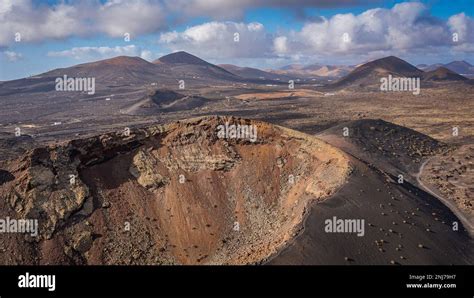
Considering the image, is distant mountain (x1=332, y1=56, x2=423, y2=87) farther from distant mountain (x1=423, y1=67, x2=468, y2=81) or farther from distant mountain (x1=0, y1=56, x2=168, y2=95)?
distant mountain (x1=0, y1=56, x2=168, y2=95)

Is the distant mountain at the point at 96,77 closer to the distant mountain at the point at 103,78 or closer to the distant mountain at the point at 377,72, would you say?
the distant mountain at the point at 103,78

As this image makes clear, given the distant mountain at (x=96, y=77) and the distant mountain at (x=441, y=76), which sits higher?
the distant mountain at (x=96, y=77)

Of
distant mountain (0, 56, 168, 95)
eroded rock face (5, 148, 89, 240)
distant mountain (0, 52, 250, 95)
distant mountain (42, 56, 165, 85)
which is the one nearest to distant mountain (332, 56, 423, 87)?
distant mountain (0, 52, 250, 95)

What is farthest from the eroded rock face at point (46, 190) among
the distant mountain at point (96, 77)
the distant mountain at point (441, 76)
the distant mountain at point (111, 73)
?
the distant mountain at point (441, 76)

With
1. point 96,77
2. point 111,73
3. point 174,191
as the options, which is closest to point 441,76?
point 111,73
